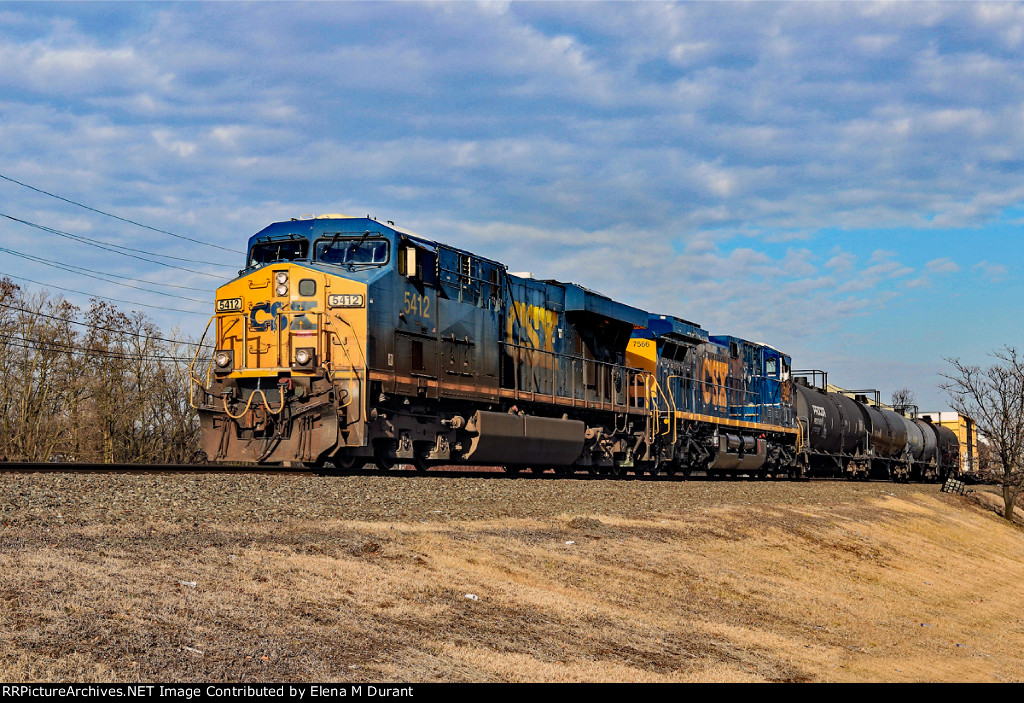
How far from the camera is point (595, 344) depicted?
75.9ft

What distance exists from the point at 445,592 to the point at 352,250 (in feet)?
29.1

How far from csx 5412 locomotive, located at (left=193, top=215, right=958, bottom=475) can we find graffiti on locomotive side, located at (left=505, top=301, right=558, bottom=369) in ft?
0.13

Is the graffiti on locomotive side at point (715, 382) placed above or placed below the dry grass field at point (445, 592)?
above

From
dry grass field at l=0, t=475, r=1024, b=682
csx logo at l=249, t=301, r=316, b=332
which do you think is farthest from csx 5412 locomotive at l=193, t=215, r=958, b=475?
dry grass field at l=0, t=475, r=1024, b=682

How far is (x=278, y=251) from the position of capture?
16609mm

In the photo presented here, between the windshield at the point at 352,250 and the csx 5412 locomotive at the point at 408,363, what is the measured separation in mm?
24

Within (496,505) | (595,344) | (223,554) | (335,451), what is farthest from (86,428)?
(223,554)

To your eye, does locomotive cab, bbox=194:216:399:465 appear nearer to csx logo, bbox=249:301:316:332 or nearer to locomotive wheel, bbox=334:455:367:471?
csx logo, bbox=249:301:316:332

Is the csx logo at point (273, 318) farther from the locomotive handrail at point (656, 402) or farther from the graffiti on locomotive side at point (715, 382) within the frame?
the graffiti on locomotive side at point (715, 382)

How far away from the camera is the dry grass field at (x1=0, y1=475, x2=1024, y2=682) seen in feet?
20.5

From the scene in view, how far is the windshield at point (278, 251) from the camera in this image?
54.0 ft

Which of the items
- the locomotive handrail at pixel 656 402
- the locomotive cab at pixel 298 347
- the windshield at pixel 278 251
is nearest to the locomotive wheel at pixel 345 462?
the locomotive cab at pixel 298 347
